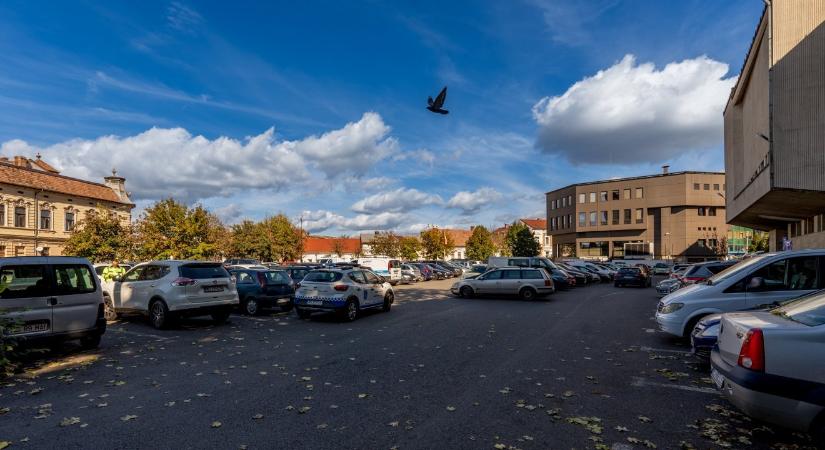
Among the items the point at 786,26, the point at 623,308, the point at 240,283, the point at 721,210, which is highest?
the point at 786,26

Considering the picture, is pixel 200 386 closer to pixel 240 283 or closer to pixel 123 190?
pixel 240 283

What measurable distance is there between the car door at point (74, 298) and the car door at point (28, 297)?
11 centimetres

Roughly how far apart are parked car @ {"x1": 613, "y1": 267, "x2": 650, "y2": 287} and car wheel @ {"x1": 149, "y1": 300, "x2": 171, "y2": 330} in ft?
89.1

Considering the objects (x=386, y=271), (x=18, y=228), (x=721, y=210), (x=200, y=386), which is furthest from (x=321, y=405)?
(x=721, y=210)

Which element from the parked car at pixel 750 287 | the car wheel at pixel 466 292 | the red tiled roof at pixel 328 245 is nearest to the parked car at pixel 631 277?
the car wheel at pixel 466 292

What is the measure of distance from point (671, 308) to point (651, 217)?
238 ft

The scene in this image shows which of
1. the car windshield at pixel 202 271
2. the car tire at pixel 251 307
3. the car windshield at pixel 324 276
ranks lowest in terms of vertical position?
the car tire at pixel 251 307

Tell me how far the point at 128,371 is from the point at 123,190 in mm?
60726

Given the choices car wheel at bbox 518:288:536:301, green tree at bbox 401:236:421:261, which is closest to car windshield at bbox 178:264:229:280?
car wheel at bbox 518:288:536:301

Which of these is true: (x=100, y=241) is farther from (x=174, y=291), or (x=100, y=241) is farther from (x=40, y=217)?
(x=174, y=291)

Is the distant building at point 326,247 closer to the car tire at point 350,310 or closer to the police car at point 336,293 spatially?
the police car at point 336,293

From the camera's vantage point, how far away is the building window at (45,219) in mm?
46859

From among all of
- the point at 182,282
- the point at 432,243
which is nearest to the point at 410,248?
the point at 432,243

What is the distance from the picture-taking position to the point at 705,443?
451cm
